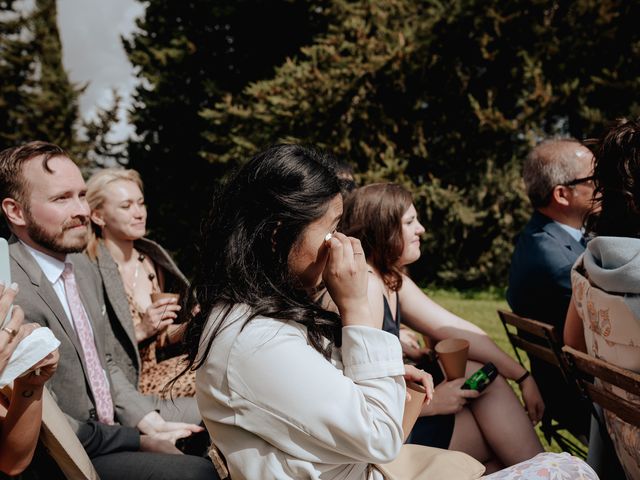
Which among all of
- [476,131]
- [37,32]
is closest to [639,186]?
[476,131]

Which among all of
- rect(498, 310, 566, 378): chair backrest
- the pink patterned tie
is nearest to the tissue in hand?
the pink patterned tie

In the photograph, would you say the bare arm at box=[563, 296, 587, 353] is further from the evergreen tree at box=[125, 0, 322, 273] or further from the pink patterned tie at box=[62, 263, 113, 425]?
the evergreen tree at box=[125, 0, 322, 273]

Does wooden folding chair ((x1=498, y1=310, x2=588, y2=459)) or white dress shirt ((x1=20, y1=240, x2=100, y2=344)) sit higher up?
white dress shirt ((x1=20, y1=240, x2=100, y2=344))

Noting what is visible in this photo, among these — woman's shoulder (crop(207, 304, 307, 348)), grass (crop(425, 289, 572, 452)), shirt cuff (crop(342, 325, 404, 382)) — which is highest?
woman's shoulder (crop(207, 304, 307, 348))

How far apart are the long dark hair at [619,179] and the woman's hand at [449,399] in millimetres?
939

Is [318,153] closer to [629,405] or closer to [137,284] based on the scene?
[629,405]

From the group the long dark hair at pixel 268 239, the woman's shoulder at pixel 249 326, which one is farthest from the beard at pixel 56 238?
the woman's shoulder at pixel 249 326

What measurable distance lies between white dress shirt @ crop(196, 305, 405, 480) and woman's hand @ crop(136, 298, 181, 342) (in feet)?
5.31

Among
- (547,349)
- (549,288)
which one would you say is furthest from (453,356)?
(549,288)

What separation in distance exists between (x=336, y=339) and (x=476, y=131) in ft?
37.8

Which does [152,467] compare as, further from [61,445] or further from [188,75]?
[188,75]

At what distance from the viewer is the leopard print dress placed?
10.5 ft

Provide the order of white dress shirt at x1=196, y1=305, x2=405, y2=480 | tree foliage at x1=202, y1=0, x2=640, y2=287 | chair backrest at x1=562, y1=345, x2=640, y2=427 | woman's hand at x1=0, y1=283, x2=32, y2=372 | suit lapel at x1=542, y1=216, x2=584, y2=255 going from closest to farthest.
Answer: white dress shirt at x1=196, y1=305, x2=405, y2=480 < woman's hand at x1=0, y1=283, x2=32, y2=372 < chair backrest at x1=562, y1=345, x2=640, y2=427 < suit lapel at x1=542, y1=216, x2=584, y2=255 < tree foliage at x1=202, y1=0, x2=640, y2=287

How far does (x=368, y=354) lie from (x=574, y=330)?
1.56 m
